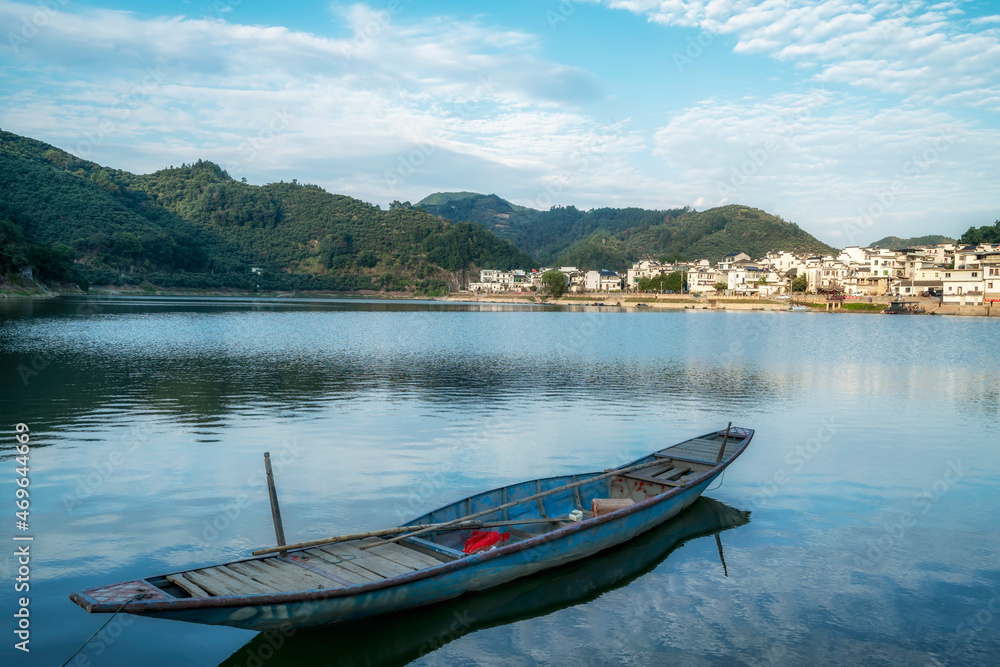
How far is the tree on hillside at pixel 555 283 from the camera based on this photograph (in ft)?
454

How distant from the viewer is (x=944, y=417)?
19.5 metres

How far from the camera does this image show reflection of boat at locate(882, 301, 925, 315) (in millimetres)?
89688

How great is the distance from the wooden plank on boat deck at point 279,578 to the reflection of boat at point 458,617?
0.76m

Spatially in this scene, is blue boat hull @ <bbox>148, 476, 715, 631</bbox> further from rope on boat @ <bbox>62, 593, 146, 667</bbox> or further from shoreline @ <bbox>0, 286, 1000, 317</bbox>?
shoreline @ <bbox>0, 286, 1000, 317</bbox>

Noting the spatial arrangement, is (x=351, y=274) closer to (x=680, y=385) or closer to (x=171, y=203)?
(x=171, y=203)

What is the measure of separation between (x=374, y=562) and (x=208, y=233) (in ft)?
530

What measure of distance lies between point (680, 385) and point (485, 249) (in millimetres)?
162267

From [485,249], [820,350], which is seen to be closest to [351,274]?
[485,249]

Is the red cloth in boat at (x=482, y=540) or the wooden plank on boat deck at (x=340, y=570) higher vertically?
the wooden plank on boat deck at (x=340, y=570)

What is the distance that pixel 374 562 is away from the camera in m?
7.27

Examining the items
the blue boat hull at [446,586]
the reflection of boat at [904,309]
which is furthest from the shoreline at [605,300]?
the blue boat hull at [446,586]

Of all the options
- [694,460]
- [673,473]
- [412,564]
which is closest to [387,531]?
[412,564]

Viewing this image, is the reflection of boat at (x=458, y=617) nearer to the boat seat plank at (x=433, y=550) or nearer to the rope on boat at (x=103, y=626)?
the boat seat plank at (x=433, y=550)

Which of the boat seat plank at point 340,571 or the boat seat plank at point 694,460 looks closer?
the boat seat plank at point 340,571
